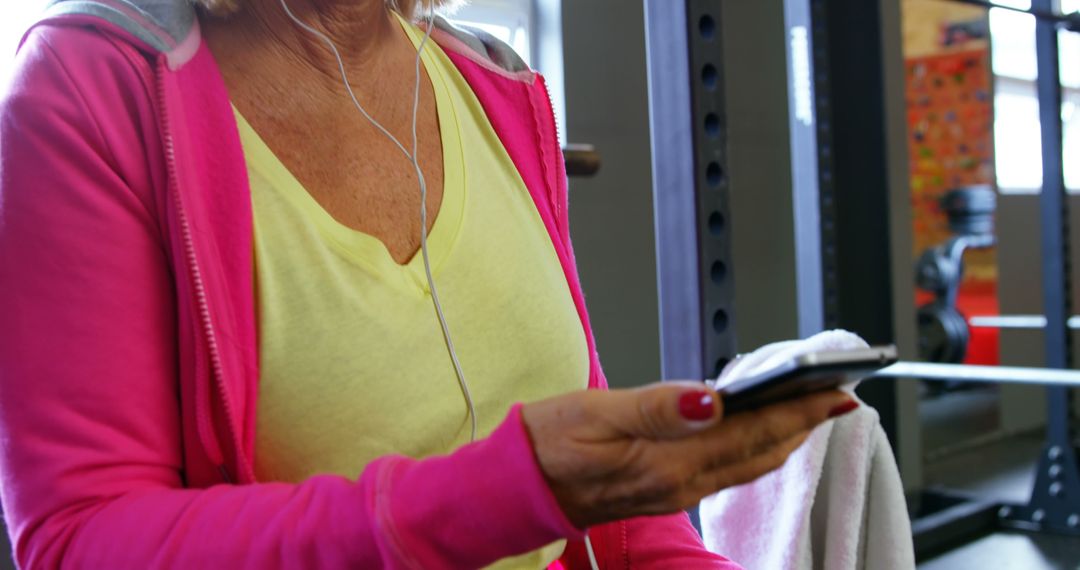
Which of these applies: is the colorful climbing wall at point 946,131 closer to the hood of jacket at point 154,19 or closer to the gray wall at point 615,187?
the gray wall at point 615,187

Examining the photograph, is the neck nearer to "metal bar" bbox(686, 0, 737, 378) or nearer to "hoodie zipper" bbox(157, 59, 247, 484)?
"hoodie zipper" bbox(157, 59, 247, 484)

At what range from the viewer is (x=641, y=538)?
2.48 ft

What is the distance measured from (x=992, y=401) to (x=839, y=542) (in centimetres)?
401

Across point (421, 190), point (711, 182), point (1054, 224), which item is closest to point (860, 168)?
point (1054, 224)

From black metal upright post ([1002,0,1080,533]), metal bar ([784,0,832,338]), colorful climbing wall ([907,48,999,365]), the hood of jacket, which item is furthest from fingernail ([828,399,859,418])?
colorful climbing wall ([907,48,999,365])

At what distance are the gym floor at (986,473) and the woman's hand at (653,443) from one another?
7.65 feet

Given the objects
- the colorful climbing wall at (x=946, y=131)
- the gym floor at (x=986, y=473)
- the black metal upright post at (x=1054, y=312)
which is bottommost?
the gym floor at (x=986, y=473)

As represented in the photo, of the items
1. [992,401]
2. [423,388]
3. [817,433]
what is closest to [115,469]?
[423,388]

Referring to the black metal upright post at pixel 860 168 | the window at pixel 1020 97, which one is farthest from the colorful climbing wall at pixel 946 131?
the black metal upright post at pixel 860 168

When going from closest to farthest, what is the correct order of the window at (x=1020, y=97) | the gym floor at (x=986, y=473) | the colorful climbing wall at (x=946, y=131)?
1. the gym floor at (x=986, y=473)
2. the colorful climbing wall at (x=946, y=131)
3. the window at (x=1020, y=97)

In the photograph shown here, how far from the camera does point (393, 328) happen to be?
0.63 metres

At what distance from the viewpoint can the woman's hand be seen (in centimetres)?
42

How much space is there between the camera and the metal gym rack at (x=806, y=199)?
3.94 feet

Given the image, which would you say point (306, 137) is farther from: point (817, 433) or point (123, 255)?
point (817, 433)
